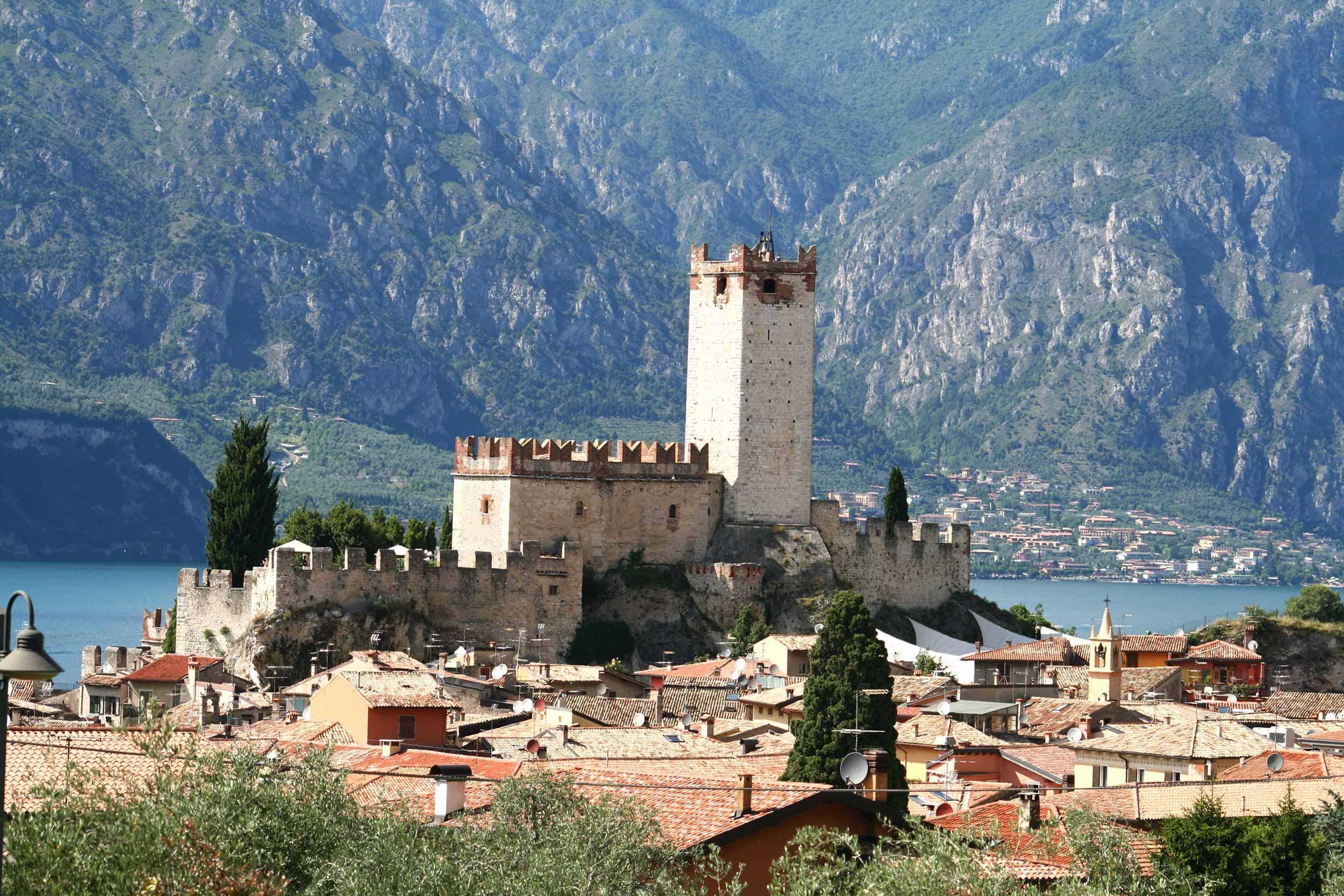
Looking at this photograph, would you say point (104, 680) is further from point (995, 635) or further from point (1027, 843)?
point (1027, 843)

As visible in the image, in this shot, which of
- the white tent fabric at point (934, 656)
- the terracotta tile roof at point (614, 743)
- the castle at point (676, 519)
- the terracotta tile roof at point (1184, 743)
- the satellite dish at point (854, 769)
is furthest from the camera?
the castle at point (676, 519)

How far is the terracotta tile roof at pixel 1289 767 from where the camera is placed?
129 ft

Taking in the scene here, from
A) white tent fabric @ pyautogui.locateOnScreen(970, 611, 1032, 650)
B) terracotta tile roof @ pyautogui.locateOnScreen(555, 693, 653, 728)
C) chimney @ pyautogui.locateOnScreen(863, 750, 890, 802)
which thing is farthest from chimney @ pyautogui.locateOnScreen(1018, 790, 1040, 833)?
white tent fabric @ pyautogui.locateOnScreen(970, 611, 1032, 650)

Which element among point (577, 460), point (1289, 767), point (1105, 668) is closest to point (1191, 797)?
point (1289, 767)

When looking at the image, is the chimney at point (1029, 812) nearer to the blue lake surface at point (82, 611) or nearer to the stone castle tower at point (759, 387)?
the stone castle tower at point (759, 387)

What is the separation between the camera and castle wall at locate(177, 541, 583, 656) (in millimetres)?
65500

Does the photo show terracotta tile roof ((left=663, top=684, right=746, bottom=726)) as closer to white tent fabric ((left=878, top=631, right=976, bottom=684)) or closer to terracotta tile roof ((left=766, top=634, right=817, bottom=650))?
terracotta tile roof ((left=766, top=634, right=817, bottom=650))

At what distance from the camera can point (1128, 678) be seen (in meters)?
65.5

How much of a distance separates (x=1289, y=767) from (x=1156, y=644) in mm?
37126

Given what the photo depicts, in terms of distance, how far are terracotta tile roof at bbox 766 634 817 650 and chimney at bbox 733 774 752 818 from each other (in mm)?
33235

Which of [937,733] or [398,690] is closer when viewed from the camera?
[937,733]

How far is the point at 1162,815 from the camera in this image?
33.9 metres

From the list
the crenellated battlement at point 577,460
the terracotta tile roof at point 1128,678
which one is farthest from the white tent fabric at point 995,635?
the crenellated battlement at point 577,460

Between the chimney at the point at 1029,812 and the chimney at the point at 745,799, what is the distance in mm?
3603
